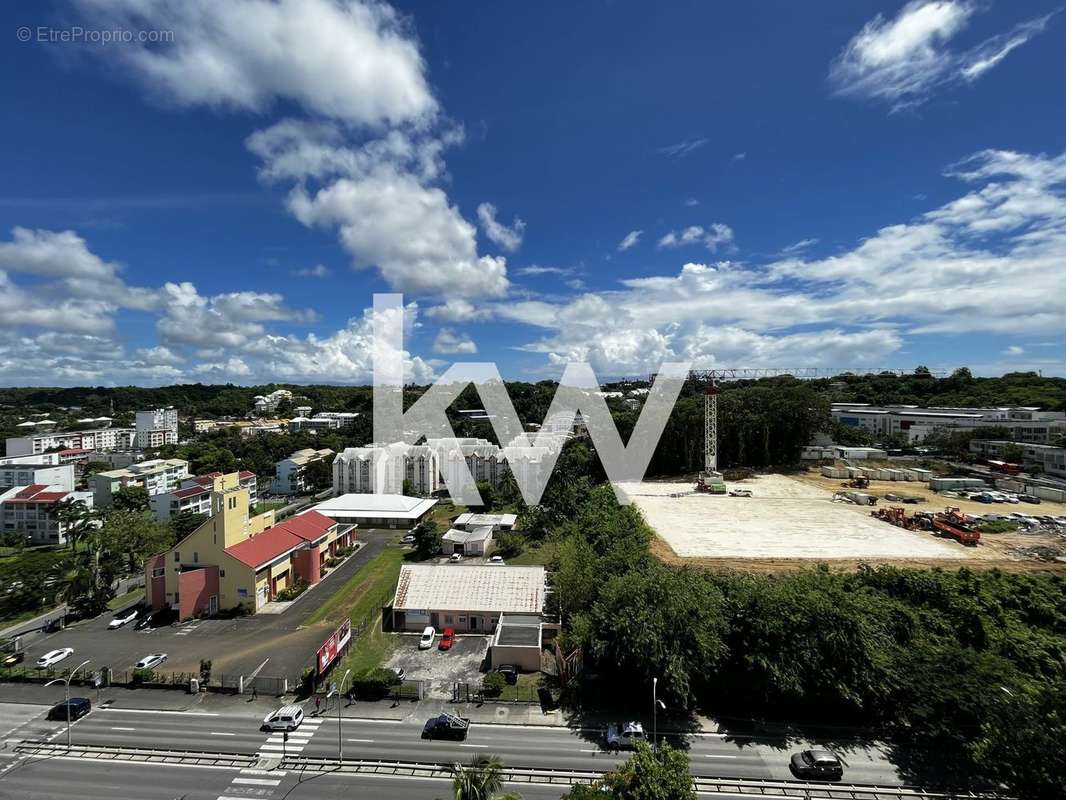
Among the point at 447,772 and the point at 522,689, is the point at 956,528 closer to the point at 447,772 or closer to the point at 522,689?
the point at 522,689

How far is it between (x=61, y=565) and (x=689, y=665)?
35.1m

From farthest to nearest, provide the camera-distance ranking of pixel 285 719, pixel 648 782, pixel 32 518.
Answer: pixel 32 518 < pixel 285 719 < pixel 648 782

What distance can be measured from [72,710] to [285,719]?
26.0 ft

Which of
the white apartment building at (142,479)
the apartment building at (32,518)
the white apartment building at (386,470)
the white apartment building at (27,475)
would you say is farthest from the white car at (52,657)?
the white apartment building at (27,475)

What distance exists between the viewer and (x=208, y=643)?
909 inches

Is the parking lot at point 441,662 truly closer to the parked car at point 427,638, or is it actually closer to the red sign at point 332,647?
the parked car at point 427,638

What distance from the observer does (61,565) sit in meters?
28.7

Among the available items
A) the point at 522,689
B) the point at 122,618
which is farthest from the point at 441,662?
the point at 122,618

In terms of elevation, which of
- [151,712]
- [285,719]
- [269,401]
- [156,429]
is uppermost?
[269,401]

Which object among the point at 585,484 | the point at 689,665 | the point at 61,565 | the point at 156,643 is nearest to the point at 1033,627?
the point at 689,665

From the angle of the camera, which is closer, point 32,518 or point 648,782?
point 648,782

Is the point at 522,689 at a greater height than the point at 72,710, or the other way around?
the point at 72,710

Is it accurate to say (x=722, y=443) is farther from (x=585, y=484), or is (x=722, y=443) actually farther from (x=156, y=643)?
(x=156, y=643)

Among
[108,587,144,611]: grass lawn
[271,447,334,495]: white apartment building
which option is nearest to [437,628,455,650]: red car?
[108,587,144,611]: grass lawn
